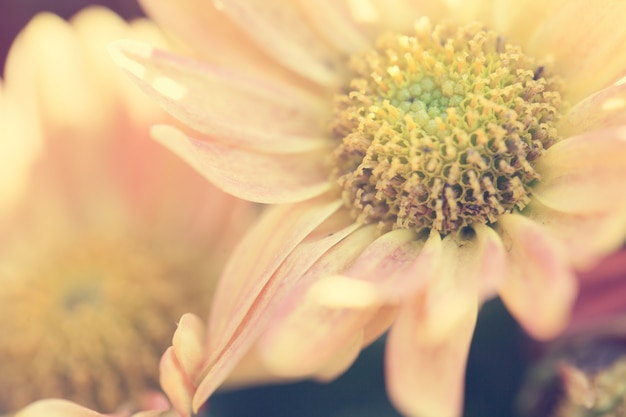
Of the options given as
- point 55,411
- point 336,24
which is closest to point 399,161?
point 336,24

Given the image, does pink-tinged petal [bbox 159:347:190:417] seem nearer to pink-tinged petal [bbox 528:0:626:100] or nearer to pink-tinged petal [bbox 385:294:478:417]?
pink-tinged petal [bbox 385:294:478:417]

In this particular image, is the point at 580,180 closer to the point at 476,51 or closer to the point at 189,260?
the point at 476,51

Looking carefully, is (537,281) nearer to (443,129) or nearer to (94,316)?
(443,129)

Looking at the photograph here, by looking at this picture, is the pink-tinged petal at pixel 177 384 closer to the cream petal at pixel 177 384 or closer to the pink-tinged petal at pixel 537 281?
the cream petal at pixel 177 384

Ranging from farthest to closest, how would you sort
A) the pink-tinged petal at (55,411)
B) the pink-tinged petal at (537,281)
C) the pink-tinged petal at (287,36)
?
the pink-tinged petal at (287,36)
the pink-tinged petal at (55,411)
the pink-tinged petal at (537,281)

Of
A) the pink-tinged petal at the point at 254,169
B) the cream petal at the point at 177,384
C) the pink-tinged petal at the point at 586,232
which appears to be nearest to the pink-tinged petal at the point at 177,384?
the cream petal at the point at 177,384
